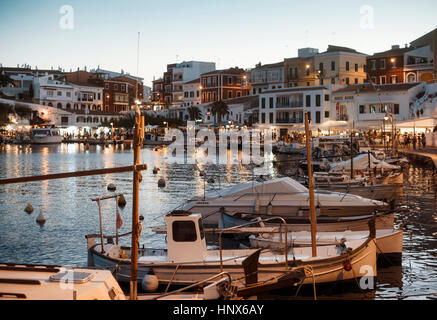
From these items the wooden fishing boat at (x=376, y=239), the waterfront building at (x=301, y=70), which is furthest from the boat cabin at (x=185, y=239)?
the waterfront building at (x=301, y=70)

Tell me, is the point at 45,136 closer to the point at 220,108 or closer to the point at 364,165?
the point at 220,108

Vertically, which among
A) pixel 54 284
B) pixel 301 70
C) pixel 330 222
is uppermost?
pixel 301 70

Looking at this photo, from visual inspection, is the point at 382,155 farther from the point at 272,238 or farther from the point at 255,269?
the point at 255,269

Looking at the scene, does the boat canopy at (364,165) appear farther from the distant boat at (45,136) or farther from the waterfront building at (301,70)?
the distant boat at (45,136)

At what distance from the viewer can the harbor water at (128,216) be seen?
17305 mm

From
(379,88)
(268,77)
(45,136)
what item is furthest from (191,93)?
(379,88)

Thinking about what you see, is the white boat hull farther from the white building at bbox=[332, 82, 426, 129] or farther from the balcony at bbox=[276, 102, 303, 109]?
the balcony at bbox=[276, 102, 303, 109]

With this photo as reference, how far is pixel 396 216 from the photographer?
2652 centimetres

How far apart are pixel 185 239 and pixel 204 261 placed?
0.74 m

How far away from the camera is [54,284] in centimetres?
917

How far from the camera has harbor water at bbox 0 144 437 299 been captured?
17.3 meters

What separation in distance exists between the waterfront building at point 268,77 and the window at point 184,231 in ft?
264

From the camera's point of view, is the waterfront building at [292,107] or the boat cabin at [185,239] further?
→ the waterfront building at [292,107]

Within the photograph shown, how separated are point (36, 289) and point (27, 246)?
13.1 m
